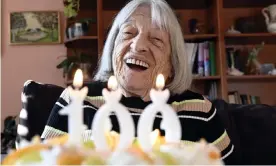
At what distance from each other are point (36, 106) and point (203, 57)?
1.50 m

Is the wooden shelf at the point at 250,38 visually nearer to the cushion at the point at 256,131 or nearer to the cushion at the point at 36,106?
the cushion at the point at 256,131

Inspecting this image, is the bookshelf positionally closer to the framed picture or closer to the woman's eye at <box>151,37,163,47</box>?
the framed picture

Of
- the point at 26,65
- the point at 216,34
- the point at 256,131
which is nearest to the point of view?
the point at 256,131

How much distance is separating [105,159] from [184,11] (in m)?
2.53

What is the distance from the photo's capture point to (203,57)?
8.56 ft

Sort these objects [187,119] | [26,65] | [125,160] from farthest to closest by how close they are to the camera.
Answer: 1. [26,65]
2. [187,119]
3. [125,160]

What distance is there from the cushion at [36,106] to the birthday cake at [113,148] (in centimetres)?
88

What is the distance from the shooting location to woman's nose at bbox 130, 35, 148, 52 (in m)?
1.25

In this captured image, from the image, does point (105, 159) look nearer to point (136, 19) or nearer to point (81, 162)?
point (81, 162)

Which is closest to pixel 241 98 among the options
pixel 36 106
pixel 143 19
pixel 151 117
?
pixel 143 19

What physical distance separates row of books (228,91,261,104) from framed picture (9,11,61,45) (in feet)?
4.44

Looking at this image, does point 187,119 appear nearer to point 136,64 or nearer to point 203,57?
point 136,64

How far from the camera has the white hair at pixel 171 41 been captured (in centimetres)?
131

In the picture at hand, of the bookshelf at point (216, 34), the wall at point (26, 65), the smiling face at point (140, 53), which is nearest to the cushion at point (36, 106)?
the smiling face at point (140, 53)
